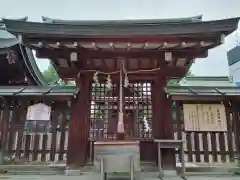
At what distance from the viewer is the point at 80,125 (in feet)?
21.6

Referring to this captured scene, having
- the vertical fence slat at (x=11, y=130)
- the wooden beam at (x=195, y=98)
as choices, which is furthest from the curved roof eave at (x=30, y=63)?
the wooden beam at (x=195, y=98)

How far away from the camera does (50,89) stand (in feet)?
23.3

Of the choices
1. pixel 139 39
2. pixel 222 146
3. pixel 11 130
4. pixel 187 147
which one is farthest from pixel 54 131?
pixel 222 146

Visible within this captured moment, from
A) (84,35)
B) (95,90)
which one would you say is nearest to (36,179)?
(95,90)

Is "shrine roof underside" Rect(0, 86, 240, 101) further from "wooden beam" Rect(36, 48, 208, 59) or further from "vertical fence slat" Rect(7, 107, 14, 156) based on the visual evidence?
"wooden beam" Rect(36, 48, 208, 59)

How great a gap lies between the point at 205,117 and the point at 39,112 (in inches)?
187

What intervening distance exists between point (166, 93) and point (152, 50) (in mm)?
1250

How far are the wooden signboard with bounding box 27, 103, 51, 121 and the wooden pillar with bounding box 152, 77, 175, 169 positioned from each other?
3.05m

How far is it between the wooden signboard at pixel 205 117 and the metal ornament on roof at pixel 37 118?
396 cm

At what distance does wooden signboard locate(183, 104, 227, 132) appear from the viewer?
6855 millimetres

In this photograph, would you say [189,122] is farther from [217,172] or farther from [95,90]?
[95,90]

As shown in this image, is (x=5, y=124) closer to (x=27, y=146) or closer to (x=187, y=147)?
(x=27, y=146)

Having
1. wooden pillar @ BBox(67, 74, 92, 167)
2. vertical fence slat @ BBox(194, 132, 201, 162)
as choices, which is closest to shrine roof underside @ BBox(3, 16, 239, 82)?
wooden pillar @ BBox(67, 74, 92, 167)

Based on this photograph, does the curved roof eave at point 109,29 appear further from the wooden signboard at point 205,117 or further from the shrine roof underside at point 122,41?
the wooden signboard at point 205,117
